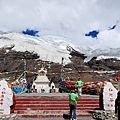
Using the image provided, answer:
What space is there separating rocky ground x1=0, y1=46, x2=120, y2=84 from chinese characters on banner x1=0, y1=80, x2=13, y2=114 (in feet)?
A: 160

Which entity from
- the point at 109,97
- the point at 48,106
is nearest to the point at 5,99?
the point at 48,106

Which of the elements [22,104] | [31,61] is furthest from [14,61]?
[22,104]

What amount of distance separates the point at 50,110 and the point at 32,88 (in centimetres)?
1424

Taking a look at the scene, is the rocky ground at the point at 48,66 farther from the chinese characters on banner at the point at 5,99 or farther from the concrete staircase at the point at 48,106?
the chinese characters on banner at the point at 5,99

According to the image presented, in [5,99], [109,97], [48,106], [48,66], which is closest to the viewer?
[5,99]

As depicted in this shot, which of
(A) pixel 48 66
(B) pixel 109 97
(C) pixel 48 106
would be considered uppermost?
(A) pixel 48 66

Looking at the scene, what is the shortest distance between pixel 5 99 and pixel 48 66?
56371 mm

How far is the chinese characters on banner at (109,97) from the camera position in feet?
33.9

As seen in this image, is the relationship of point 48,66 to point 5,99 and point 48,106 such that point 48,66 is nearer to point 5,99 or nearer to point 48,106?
point 48,106

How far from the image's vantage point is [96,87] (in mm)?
16453

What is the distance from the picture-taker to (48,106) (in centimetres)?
1097

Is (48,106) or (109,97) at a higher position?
(109,97)

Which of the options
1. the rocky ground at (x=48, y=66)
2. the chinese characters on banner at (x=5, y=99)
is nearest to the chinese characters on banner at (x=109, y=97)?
the chinese characters on banner at (x=5, y=99)

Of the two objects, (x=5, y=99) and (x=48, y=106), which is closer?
(x=5, y=99)
